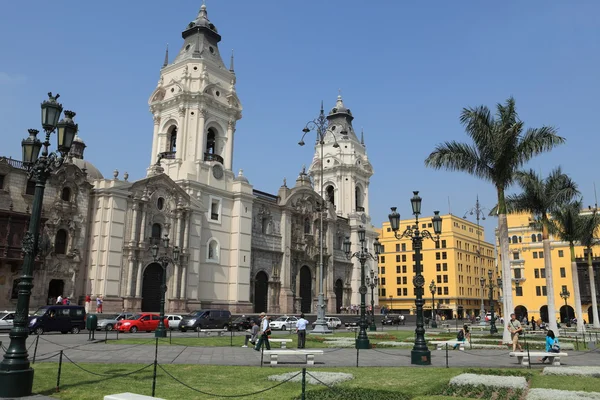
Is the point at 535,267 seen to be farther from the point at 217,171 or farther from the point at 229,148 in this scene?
the point at 217,171

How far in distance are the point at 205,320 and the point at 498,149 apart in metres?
22.7

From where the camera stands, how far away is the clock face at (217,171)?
166ft

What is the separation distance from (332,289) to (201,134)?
2565 cm

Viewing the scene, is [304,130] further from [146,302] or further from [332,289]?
[332,289]

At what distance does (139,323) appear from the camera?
3369cm

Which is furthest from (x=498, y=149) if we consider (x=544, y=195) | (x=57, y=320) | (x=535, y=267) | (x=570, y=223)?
(x=535, y=267)

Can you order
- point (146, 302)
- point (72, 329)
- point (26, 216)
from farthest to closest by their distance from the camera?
1. point (146, 302)
2. point (26, 216)
3. point (72, 329)

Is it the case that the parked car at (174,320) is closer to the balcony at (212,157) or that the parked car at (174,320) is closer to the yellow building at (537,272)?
the balcony at (212,157)

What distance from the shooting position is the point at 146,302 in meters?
43.1

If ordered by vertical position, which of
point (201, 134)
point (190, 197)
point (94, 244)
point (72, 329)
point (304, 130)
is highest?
point (201, 134)

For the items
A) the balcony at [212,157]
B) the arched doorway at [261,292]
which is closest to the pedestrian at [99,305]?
the arched doorway at [261,292]

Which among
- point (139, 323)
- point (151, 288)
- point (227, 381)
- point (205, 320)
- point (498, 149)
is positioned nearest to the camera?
point (227, 381)

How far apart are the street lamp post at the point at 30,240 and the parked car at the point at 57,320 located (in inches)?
746

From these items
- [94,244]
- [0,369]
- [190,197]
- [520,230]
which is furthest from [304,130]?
[520,230]
